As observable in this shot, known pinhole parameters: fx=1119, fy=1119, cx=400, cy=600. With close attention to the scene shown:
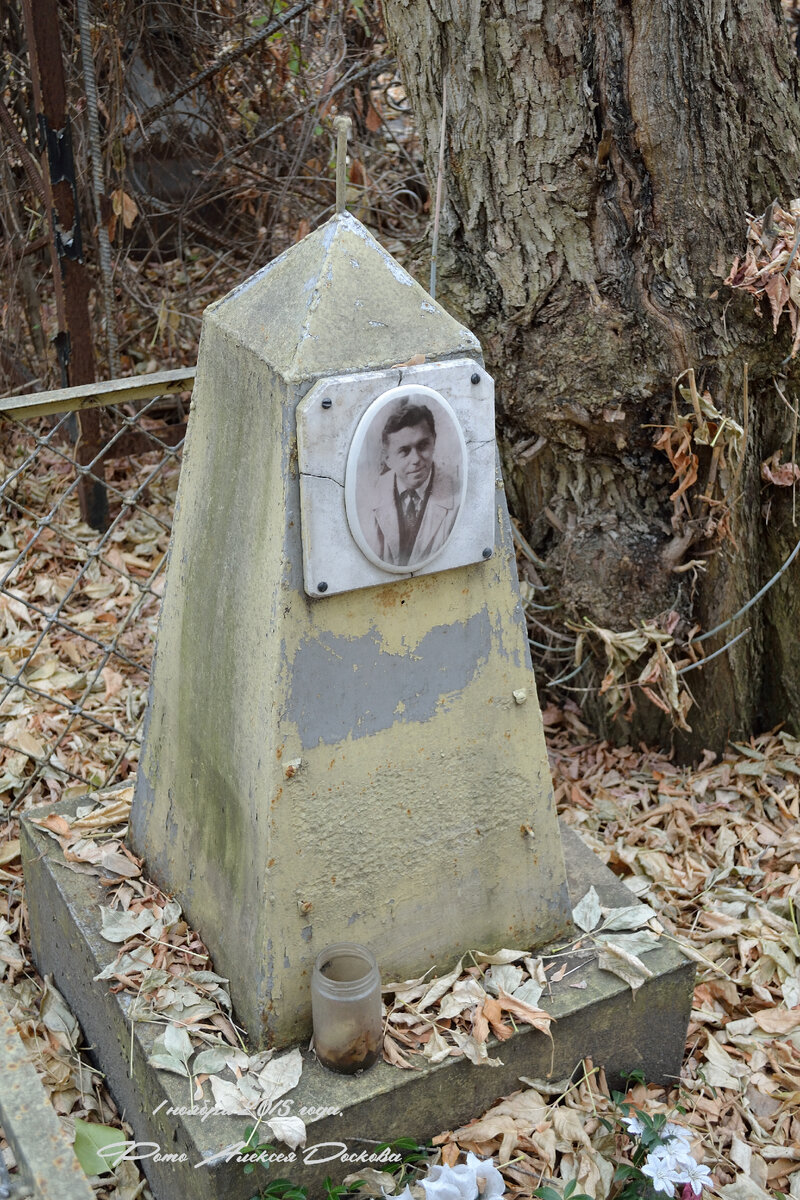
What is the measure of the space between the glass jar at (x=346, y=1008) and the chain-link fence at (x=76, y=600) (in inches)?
53.2

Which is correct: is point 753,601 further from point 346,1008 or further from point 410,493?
point 346,1008

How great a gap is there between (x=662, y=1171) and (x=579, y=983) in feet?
1.20

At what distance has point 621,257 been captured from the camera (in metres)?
2.96

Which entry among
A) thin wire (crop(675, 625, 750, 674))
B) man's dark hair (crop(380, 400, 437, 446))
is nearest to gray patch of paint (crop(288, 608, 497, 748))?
man's dark hair (crop(380, 400, 437, 446))

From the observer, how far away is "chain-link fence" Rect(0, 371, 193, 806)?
3.34 metres

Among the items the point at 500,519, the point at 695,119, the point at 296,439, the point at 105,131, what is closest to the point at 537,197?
the point at 695,119

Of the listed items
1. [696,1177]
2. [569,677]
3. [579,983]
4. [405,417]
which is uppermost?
[405,417]

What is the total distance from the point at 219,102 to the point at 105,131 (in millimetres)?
544

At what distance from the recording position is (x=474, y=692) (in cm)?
217

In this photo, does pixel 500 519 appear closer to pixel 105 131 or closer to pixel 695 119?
pixel 695 119

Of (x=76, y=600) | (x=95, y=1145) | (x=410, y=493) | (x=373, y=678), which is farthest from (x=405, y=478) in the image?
(x=76, y=600)

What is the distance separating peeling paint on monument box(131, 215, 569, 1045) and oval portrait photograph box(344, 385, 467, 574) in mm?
52

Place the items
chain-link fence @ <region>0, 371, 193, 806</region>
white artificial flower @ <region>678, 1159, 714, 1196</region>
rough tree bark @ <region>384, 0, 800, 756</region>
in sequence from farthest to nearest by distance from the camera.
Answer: chain-link fence @ <region>0, 371, 193, 806</region> → rough tree bark @ <region>384, 0, 800, 756</region> → white artificial flower @ <region>678, 1159, 714, 1196</region>

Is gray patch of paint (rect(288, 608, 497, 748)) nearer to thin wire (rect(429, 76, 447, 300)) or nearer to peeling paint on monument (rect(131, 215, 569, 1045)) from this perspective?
peeling paint on monument (rect(131, 215, 569, 1045))
